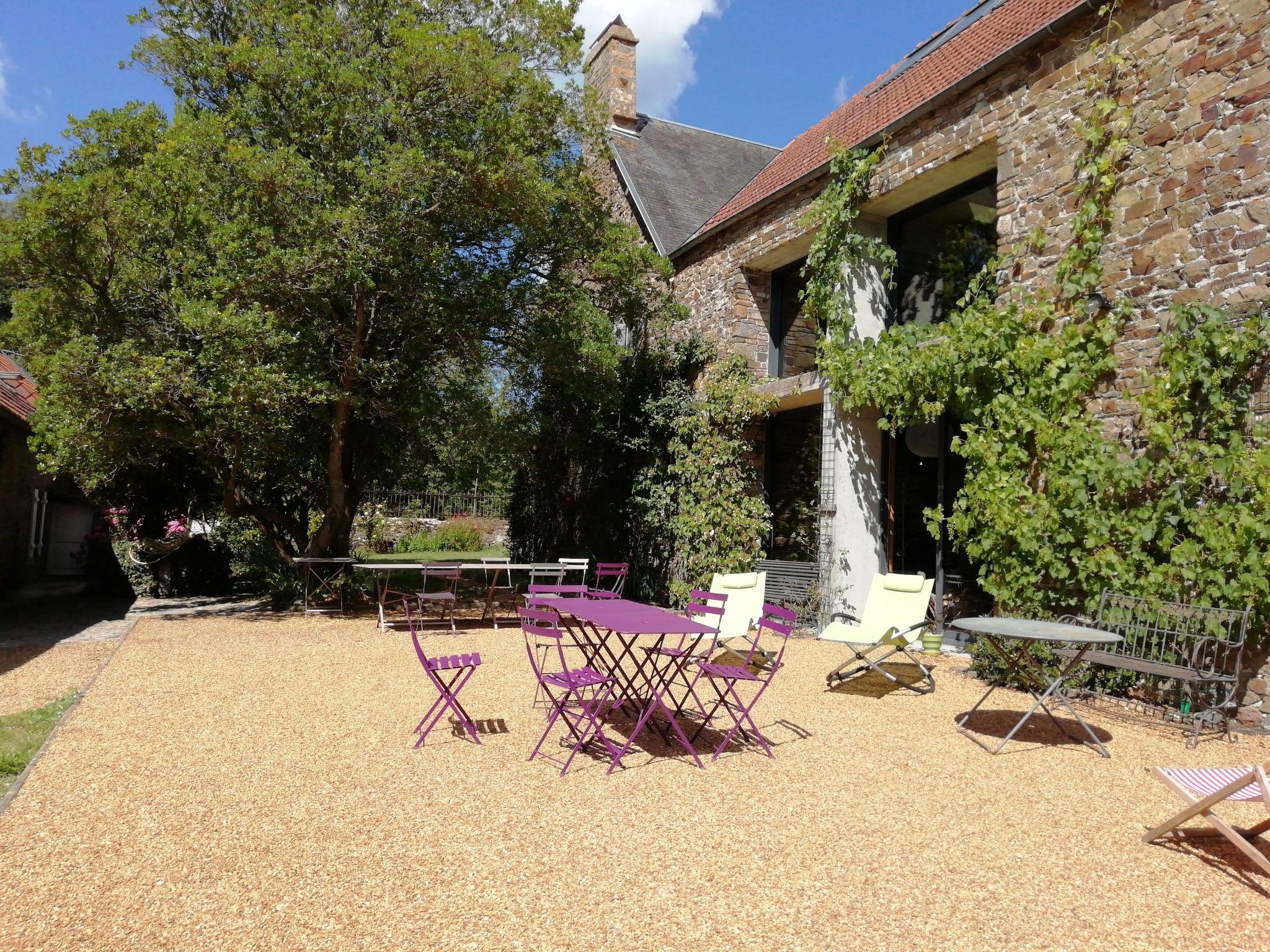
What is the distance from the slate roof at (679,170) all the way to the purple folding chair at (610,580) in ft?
16.5

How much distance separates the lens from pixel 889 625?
6715 mm

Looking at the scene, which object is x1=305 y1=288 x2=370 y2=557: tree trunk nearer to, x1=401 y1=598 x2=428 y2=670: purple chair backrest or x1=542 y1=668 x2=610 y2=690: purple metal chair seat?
x1=401 y1=598 x2=428 y2=670: purple chair backrest

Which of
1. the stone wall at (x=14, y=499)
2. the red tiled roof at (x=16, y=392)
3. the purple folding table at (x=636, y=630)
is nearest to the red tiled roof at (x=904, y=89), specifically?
the purple folding table at (x=636, y=630)

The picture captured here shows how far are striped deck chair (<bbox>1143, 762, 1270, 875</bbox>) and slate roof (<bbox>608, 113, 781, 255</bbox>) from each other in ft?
34.9

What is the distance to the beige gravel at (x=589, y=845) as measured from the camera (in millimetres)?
2697

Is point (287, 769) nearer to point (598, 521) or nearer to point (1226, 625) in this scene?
point (1226, 625)

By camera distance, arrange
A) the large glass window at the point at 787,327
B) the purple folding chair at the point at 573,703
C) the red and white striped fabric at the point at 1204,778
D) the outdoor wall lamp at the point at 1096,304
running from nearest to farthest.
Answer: the red and white striped fabric at the point at 1204,778 < the purple folding chair at the point at 573,703 < the outdoor wall lamp at the point at 1096,304 < the large glass window at the point at 787,327

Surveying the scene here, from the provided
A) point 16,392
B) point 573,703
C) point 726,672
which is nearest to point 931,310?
point 726,672

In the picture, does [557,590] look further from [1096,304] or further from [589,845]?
[1096,304]

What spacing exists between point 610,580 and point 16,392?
962 centimetres

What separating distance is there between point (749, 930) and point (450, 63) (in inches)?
358

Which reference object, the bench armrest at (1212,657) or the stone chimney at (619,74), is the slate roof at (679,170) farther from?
the bench armrest at (1212,657)

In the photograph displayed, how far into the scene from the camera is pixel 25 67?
7781mm

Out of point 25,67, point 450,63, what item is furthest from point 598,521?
point 25,67
